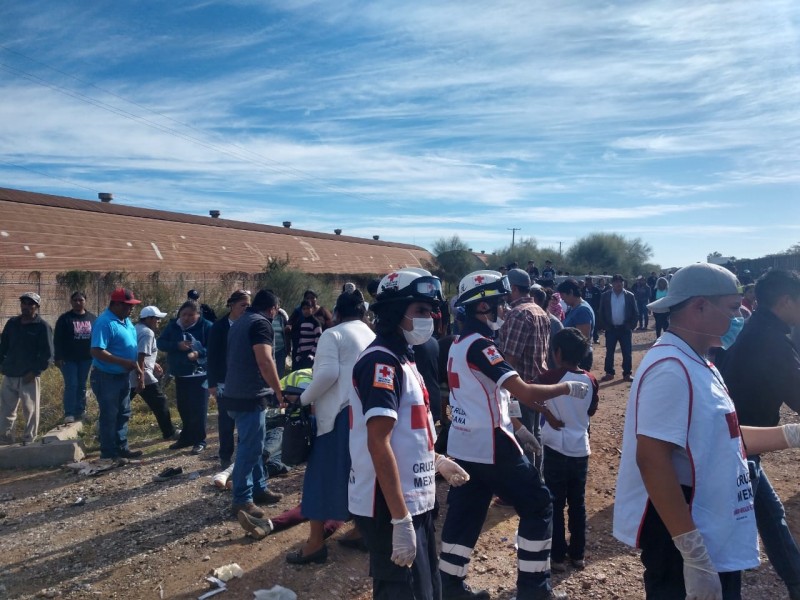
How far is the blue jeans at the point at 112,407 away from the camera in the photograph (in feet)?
22.8

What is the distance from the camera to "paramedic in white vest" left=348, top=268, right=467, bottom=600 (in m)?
2.51

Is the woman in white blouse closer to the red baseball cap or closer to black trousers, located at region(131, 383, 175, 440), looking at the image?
the red baseball cap

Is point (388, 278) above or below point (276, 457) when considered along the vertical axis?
above

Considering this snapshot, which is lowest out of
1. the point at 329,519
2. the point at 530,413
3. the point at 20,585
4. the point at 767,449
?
the point at 20,585

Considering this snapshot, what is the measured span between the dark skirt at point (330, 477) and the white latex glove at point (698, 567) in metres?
2.45

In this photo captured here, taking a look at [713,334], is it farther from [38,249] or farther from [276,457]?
[38,249]

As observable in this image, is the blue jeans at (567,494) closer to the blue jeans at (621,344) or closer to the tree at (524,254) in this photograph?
the blue jeans at (621,344)

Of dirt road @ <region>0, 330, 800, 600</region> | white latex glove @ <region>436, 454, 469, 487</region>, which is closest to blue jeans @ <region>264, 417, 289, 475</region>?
dirt road @ <region>0, 330, 800, 600</region>

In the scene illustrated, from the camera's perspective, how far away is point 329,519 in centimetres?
425

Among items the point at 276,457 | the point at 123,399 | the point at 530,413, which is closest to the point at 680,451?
the point at 530,413

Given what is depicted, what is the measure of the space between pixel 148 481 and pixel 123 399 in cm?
120

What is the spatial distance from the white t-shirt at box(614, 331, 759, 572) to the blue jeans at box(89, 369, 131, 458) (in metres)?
6.32

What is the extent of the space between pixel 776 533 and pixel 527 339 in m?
2.24

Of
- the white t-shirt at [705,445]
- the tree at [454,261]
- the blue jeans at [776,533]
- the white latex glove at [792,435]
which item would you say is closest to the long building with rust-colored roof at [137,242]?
the tree at [454,261]
